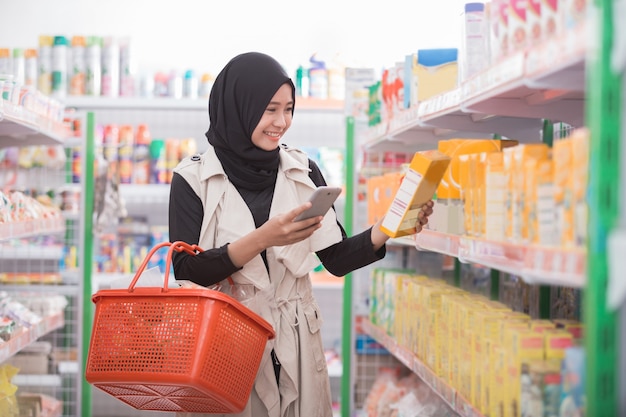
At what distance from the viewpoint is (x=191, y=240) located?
256 cm

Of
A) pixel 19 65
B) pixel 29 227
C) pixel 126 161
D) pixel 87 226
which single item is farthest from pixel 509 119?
pixel 19 65

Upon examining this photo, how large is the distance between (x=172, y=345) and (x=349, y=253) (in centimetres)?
78

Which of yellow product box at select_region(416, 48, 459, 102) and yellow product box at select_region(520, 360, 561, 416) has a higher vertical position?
yellow product box at select_region(416, 48, 459, 102)

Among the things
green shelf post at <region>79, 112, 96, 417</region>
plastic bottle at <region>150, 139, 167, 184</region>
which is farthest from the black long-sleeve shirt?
plastic bottle at <region>150, 139, 167, 184</region>

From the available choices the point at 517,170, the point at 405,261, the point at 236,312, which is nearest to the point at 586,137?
the point at 517,170

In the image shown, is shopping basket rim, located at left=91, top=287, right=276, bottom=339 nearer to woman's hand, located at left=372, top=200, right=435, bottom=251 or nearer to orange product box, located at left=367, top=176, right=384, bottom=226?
woman's hand, located at left=372, top=200, right=435, bottom=251

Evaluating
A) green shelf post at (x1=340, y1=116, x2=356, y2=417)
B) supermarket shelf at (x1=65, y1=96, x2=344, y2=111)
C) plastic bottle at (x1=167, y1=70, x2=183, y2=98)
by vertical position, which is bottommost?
green shelf post at (x1=340, y1=116, x2=356, y2=417)

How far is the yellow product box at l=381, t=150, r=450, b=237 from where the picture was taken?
2.17m

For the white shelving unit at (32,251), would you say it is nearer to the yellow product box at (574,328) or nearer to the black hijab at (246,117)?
the black hijab at (246,117)

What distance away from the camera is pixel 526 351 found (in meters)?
1.84

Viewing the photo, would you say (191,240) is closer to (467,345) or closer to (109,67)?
(467,345)

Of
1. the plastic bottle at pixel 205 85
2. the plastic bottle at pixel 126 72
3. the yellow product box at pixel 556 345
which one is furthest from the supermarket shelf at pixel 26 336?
the yellow product box at pixel 556 345

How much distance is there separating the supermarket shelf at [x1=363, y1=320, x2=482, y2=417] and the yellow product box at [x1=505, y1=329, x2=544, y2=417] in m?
0.22

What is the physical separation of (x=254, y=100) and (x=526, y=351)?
124 cm
